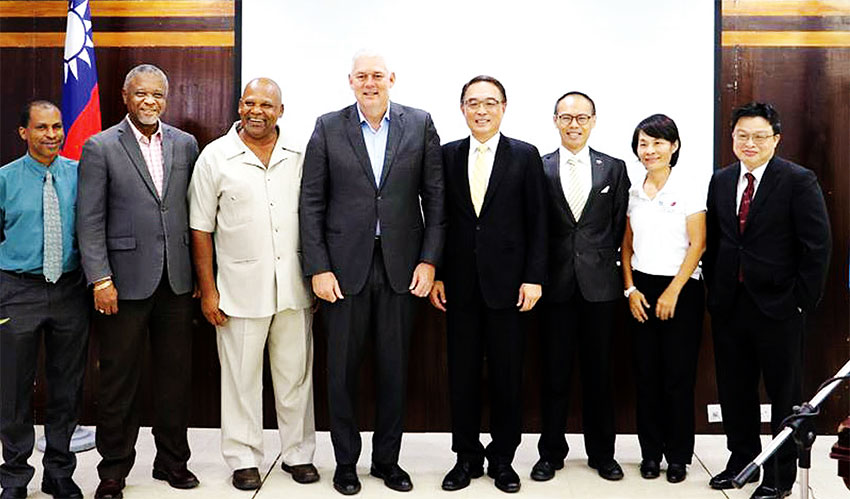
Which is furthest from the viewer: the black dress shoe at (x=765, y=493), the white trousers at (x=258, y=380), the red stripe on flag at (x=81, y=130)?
the red stripe on flag at (x=81, y=130)

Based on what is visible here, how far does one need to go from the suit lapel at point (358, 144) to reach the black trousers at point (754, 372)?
66.2 inches

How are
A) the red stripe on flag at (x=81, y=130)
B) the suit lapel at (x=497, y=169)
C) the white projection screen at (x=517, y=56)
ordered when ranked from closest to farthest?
1. the suit lapel at (x=497, y=169)
2. the red stripe on flag at (x=81, y=130)
3. the white projection screen at (x=517, y=56)

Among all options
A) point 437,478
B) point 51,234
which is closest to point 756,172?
point 437,478

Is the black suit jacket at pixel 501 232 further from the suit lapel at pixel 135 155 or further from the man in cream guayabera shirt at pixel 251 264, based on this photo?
the suit lapel at pixel 135 155

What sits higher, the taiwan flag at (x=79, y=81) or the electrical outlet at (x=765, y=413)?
the taiwan flag at (x=79, y=81)

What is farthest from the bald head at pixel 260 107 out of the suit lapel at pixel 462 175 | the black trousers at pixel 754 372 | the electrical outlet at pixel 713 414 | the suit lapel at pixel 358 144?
the electrical outlet at pixel 713 414

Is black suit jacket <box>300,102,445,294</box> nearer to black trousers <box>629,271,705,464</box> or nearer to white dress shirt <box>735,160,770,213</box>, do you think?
black trousers <box>629,271,705,464</box>

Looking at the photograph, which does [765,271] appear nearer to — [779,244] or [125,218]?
[779,244]

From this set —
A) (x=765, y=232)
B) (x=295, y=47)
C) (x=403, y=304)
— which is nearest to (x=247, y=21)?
(x=295, y=47)

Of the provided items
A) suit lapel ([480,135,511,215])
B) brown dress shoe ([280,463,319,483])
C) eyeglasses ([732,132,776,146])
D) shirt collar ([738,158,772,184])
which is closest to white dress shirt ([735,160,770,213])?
shirt collar ([738,158,772,184])

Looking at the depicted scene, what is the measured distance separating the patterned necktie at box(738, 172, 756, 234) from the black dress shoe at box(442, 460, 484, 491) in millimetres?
1582

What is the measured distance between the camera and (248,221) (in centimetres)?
398

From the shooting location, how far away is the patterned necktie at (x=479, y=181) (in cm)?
404

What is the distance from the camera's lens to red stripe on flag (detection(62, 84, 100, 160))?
4559mm
